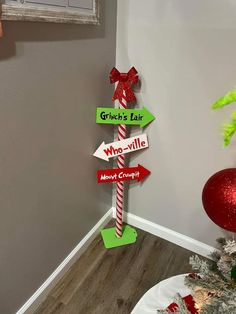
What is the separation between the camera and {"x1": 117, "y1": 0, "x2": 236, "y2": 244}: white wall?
1187mm

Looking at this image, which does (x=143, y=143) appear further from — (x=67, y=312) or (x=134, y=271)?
(x=67, y=312)

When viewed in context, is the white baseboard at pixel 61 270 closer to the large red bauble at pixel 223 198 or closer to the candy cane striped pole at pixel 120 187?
the candy cane striped pole at pixel 120 187

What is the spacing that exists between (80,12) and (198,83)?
590 millimetres

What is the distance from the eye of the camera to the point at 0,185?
3.19 feet

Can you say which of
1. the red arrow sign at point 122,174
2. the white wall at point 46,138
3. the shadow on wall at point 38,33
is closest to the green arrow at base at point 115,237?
the white wall at point 46,138

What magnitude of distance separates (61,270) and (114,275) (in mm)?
282

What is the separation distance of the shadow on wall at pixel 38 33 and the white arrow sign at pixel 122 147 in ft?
1.75

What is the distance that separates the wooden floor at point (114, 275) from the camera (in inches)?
53.2

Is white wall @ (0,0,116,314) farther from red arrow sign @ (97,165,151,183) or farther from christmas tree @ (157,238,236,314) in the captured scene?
christmas tree @ (157,238,236,314)

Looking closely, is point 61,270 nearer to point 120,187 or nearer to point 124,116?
point 120,187

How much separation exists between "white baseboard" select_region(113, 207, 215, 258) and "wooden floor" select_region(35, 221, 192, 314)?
0.03 metres

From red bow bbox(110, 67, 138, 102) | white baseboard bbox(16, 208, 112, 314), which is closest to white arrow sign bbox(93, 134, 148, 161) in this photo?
red bow bbox(110, 67, 138, 102)

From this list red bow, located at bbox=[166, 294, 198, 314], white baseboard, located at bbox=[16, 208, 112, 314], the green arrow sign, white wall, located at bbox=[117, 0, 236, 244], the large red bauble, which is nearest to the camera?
the large red bauble

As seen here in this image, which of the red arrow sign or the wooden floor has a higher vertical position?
the red arrow sign
